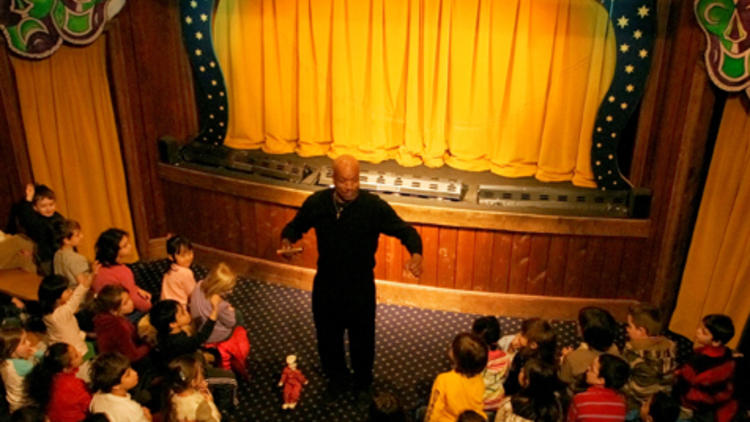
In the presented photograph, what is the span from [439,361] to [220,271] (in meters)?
1.58

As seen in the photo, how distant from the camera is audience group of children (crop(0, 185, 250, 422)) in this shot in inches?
136

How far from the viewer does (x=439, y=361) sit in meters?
4.74

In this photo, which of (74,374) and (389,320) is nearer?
(74,374)

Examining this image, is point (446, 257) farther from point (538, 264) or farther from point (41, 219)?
point (41, 219)

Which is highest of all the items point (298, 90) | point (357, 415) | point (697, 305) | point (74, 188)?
point (298, 90)

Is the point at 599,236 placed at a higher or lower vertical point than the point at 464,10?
lower

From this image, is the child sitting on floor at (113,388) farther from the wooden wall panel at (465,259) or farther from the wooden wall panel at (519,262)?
the wooden wall panel at (519,262)

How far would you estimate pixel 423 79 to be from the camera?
522 centimetres

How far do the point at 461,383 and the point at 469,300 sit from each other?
70.9 inches

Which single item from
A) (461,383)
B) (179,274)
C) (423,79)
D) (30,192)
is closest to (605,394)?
(461,383)

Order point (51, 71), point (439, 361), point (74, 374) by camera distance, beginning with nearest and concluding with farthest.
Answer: point (74, 374) < point (439, 361) < point (51, 71)

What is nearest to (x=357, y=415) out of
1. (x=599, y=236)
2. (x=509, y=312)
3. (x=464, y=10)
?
(x=509, y=312)

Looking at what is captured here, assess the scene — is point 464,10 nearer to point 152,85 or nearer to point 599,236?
point 599,236

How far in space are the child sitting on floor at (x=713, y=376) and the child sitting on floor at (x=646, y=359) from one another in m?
0.12
